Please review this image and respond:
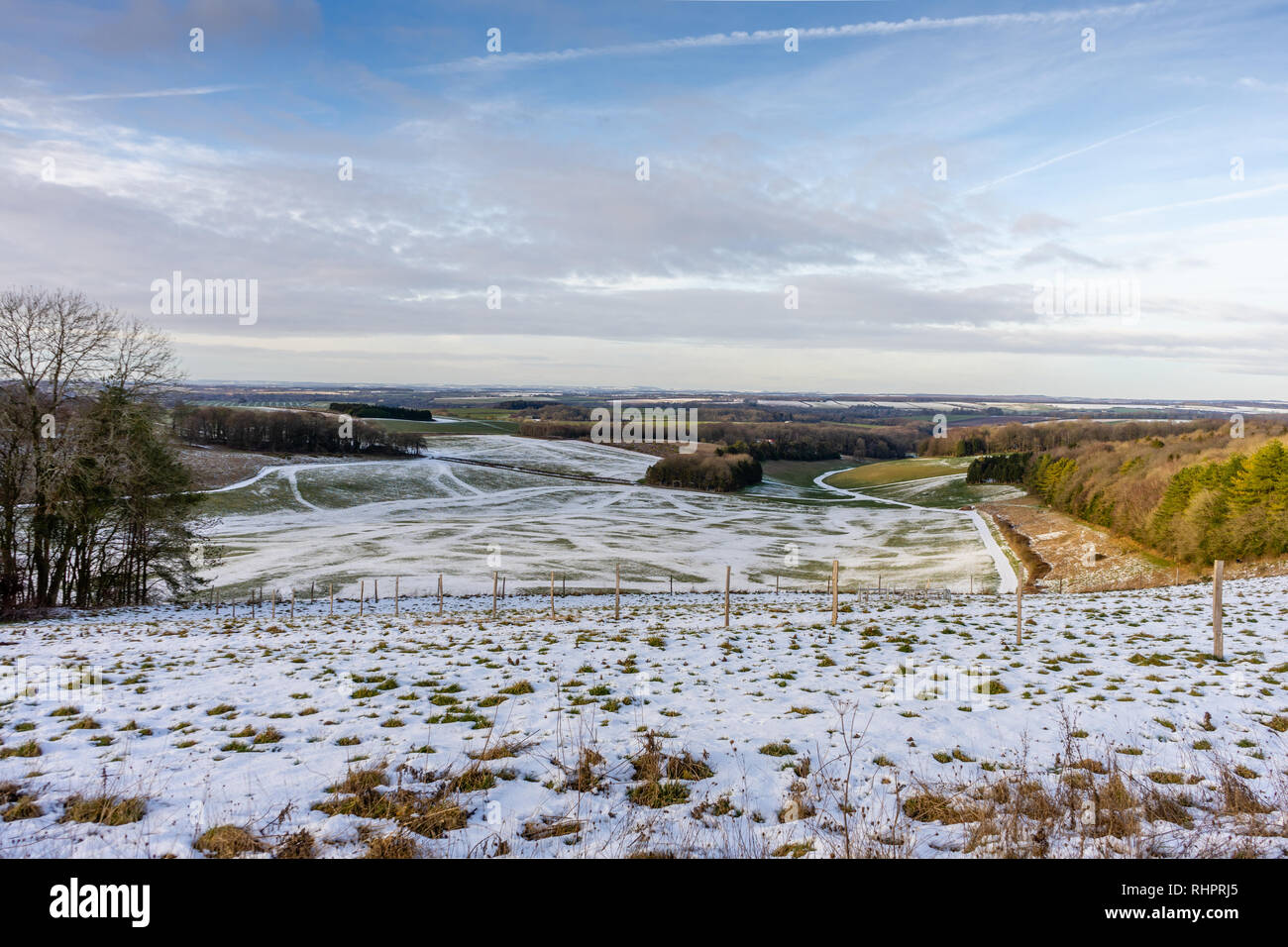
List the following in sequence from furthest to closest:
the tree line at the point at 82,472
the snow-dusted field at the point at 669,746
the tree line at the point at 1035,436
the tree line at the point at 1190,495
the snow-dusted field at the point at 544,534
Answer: the tree line at the point at 1035,436 < the snow-dusted field at the point at 544,534 < the tree line at the point at 1190,495 < the tree line at the point at 82,472 < the snow-dusted field at the point at 669,746

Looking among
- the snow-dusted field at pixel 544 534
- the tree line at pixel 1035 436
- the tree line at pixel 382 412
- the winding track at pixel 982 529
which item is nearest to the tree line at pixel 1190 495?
the winding track at pixel 982 529

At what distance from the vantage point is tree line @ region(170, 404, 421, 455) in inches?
4434

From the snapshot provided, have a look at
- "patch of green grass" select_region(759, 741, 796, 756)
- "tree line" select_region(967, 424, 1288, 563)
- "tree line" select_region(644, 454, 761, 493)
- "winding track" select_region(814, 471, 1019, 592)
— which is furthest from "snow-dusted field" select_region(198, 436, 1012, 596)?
"patch of green grass" select_region(759, 741, 796, 756)

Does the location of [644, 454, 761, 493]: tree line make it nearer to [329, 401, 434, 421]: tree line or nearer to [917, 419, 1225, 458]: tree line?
[917, 419, 1225, 458]: tree line

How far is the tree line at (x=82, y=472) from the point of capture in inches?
1013

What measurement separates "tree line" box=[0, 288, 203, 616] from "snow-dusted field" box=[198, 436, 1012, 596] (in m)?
6.82

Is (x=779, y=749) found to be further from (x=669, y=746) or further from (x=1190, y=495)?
(x=1190, y=495)

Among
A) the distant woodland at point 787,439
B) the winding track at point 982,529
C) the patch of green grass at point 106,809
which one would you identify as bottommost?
the winding track at point 982,529

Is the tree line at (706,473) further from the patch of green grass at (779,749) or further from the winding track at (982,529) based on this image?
the patch of green grass at (779,749)

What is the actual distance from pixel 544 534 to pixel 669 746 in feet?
186

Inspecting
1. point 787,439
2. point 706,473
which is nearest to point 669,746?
point 706,473

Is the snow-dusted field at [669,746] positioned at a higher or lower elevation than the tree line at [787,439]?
lower

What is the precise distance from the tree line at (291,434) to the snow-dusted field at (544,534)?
707 inches
